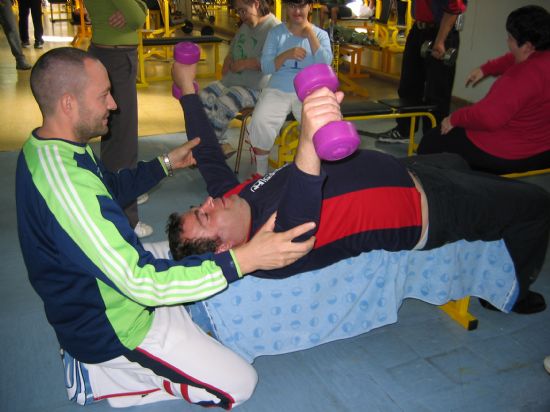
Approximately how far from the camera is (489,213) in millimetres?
2076

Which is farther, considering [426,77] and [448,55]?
[426,77]

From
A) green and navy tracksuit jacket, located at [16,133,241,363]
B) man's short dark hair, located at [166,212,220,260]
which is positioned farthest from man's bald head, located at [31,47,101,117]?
man's short dark hair, located at [166,212,220,260]

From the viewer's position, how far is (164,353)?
1734 millimetres

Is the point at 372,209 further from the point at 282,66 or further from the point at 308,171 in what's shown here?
the point at 282,66

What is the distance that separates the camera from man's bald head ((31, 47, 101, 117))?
1.49 m

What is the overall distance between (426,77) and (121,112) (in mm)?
2782

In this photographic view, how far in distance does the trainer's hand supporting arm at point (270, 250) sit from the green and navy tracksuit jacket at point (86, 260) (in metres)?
0.04

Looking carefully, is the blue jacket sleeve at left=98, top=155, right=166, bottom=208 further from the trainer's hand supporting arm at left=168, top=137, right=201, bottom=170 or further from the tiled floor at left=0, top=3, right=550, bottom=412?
the tiled floor at left=0, top=3, right=550, bottom=412

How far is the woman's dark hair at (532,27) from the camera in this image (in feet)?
9.16

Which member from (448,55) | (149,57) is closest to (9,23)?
(149,57)

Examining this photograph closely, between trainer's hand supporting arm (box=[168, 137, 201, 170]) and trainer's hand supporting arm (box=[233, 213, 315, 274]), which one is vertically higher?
trainer's hand supporting arm (box=[168, 137, 201, 170])

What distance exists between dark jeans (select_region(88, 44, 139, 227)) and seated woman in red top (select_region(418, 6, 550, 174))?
189 centimetres

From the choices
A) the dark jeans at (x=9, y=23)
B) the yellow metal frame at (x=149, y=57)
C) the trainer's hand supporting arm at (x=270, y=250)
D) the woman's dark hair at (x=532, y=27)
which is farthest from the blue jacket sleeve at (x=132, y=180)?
the dark jeans at (x=9, y=23)

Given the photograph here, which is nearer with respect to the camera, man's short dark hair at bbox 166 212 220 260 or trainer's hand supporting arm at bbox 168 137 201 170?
man's short dark hair at bbox 166 212 220 260
